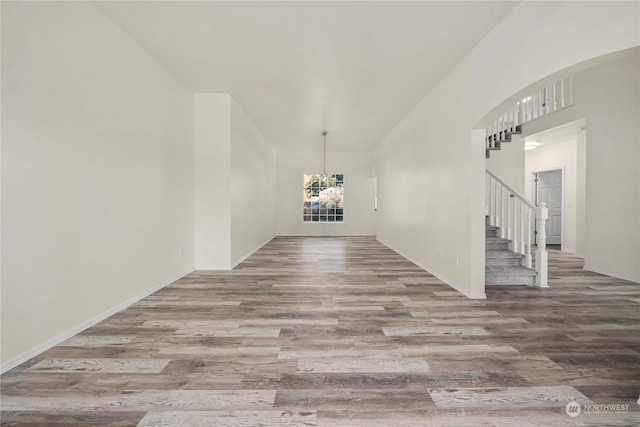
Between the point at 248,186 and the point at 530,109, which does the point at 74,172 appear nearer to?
the point at 248,186

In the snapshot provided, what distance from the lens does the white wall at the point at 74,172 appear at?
1.92 m

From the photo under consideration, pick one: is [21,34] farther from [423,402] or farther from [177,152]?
[423,402]

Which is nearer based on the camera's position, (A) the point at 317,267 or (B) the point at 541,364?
(B) the point at 541,364

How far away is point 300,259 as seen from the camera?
5.75 m

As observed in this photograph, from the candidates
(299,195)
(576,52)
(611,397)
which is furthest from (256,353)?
(299,195)

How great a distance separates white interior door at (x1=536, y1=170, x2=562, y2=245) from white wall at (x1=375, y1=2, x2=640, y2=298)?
423 centimetres

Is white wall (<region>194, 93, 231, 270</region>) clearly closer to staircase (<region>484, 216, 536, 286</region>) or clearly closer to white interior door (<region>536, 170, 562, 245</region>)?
staircase (<region>484, 216, 536, 286</region>)

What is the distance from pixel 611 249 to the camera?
14.5ft

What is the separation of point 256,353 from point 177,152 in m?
3.13

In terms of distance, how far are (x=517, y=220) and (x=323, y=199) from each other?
6.50 meters

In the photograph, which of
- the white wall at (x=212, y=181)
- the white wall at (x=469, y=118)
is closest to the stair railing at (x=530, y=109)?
the white wall at (x=469, y=118)

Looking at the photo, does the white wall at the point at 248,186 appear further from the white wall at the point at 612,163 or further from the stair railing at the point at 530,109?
the white wall at the point at 612,163

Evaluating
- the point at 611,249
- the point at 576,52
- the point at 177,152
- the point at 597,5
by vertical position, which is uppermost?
the point at 597,5

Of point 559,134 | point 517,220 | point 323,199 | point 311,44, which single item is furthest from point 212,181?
point 559,134
